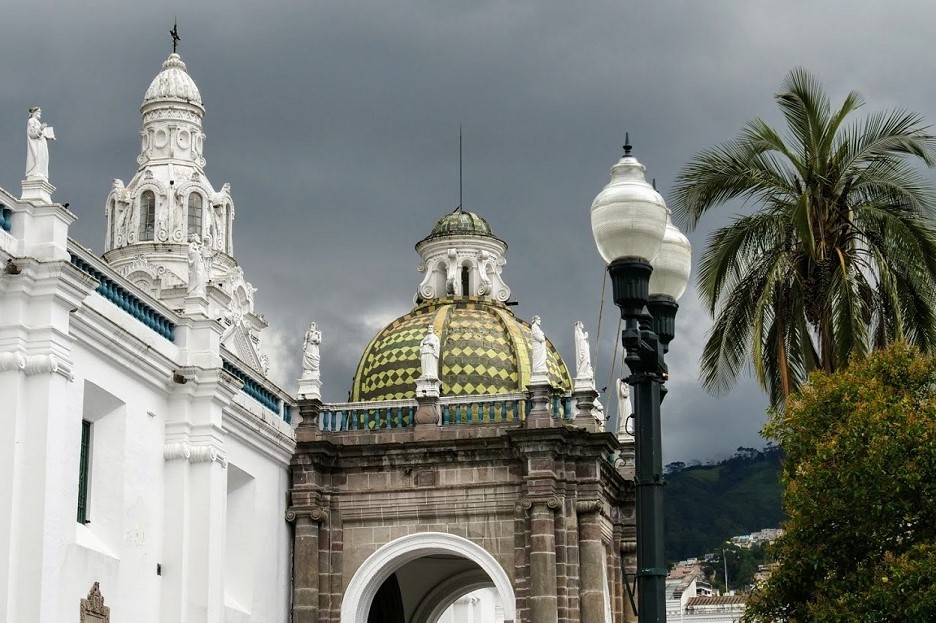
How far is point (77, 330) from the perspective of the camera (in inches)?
872

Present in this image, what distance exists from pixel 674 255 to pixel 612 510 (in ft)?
59.3


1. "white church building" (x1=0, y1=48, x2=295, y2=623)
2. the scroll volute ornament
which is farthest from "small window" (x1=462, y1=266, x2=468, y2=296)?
the scroll volute ornament

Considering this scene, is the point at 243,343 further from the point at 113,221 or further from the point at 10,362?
the point at 10,362

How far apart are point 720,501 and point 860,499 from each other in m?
115

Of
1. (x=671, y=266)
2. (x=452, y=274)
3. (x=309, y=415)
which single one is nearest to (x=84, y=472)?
(x=309, y=415)

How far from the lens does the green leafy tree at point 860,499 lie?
18.7 meters

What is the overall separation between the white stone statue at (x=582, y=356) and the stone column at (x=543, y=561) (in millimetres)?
2623

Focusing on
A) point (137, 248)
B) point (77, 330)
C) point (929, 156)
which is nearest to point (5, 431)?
point (77, 330)

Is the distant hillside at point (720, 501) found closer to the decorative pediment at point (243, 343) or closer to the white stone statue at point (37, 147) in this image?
the decorative pediment at point (243, 343)

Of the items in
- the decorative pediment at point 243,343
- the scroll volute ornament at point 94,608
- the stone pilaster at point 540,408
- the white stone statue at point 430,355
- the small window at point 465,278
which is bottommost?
the scroll volute ornament at point 94,608

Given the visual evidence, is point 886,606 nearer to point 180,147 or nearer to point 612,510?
point 612,510

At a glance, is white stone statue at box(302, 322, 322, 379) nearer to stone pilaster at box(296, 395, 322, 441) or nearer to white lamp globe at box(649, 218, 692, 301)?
stone pilaster at box(296, 395, 322, 441)

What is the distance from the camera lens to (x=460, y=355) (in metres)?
32.8

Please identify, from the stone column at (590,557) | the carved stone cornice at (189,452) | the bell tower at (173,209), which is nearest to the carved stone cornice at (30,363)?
the carved stone cornice at (189,452)
